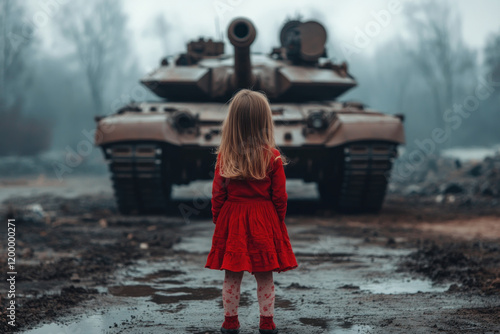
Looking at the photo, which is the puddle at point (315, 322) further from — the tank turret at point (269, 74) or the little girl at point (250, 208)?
the tank turret at point (269, 74)

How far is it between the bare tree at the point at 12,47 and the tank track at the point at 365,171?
19.2 m

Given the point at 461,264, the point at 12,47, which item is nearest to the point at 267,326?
the point at 461,264

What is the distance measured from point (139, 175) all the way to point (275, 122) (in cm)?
193

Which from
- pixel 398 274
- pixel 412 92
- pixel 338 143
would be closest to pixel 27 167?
pixel 338 143

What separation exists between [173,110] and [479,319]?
618 cm

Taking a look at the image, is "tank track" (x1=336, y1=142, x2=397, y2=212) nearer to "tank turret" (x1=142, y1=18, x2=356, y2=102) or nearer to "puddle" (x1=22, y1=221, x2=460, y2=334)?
"tank turret" (x1=142, y1=18, x2=356, y2=102)

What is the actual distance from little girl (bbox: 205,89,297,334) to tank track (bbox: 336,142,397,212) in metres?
5.30

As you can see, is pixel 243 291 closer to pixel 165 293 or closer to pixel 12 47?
pixel 165 293

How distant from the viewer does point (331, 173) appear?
9.20 m

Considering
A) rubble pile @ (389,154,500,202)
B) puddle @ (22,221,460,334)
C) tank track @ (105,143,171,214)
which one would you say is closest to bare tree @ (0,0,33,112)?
rubble pile @ (389,154,500,202)

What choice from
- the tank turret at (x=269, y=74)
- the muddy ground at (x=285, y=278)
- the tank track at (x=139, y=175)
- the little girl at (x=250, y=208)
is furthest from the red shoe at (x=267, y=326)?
the tank turret at (x=269, y=74)

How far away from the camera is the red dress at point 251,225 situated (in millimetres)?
3137

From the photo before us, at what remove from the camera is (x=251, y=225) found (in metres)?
3.16

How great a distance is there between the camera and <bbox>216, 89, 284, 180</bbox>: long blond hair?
3.13 meters
